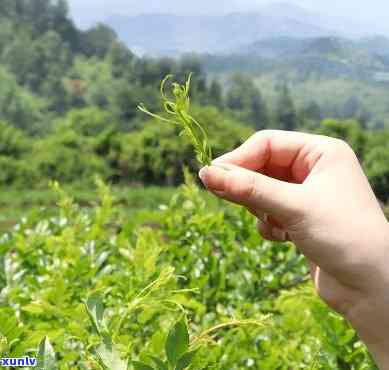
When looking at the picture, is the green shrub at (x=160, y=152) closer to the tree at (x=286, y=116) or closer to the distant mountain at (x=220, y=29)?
the distant mountain at (x=220, y=29)

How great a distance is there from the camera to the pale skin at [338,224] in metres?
1.05

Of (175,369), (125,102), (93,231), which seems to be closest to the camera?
(175,369)

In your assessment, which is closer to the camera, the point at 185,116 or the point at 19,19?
the point at 185,116

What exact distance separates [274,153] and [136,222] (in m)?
0.89

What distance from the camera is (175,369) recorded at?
906 mm

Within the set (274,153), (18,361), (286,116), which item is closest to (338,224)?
(274,153)

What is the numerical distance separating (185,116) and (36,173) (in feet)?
82.9

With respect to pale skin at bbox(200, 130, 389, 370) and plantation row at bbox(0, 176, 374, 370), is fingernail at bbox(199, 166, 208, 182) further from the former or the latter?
plantation row at bbox(0, 176, 374, 370)

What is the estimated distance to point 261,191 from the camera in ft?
3.50

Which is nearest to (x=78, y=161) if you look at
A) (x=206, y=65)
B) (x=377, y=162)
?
(x=377, y=162)

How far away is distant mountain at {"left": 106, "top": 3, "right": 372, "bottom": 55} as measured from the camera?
3137 mm

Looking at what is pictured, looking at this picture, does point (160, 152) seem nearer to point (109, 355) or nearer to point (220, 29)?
point (109, 355)

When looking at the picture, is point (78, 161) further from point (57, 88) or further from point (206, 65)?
point (206, 65)

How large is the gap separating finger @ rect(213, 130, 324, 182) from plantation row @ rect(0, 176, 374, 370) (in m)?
0.26
